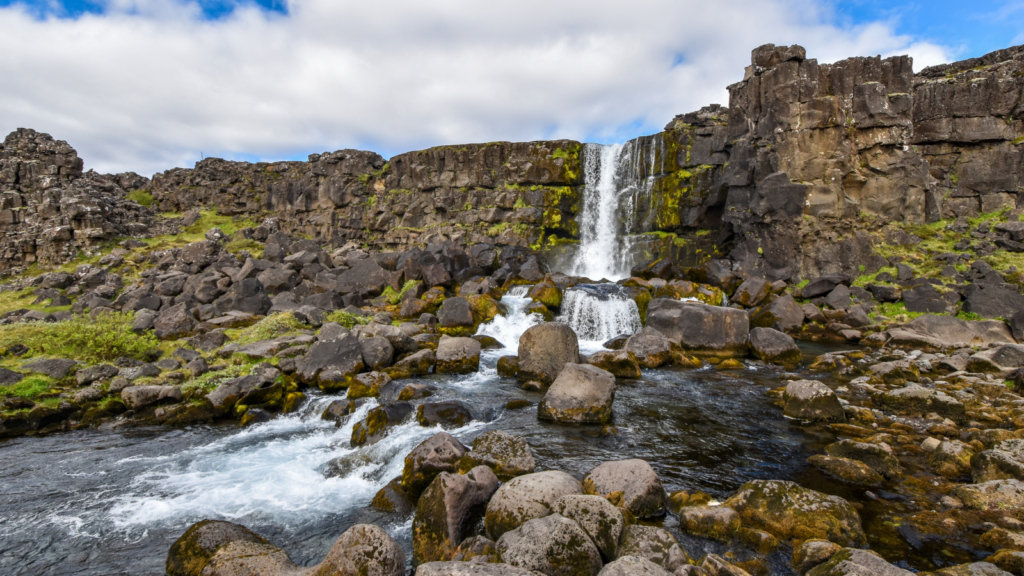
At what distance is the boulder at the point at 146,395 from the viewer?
481 inches

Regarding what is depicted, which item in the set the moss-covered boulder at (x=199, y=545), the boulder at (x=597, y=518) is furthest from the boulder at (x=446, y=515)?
the moss-covered boulder at (x=199, y=545)

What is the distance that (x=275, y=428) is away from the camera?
37.6 feet

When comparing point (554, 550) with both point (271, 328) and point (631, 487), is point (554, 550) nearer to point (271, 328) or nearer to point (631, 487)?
point (631, 487)

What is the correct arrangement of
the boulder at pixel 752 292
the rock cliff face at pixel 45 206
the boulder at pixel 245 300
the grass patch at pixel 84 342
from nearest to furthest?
1. the grass patch at pixel 84 342
2. the boulder at pixel 245 300
3. the boulder at pixel 752 292
4. the rock cliff face at pixel 45 206

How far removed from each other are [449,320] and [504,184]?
19248mm

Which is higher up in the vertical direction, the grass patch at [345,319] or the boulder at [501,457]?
the grass patch at [345,319]

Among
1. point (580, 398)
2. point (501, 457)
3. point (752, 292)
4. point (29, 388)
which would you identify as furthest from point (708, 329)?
point (29, 388)

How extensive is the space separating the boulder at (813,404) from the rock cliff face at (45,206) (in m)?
37.2

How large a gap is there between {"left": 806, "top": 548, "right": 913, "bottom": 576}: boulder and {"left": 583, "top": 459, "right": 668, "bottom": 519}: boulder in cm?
199

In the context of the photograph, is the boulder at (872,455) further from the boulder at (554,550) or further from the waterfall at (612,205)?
the waterfall at (612,205)

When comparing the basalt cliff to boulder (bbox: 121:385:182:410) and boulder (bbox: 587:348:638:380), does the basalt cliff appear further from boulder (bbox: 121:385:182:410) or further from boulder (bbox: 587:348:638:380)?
boulder (bbox: 121:385:182:410)

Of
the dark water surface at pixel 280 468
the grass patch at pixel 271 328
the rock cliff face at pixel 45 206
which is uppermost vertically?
the rock cliff face at pixel 45 206

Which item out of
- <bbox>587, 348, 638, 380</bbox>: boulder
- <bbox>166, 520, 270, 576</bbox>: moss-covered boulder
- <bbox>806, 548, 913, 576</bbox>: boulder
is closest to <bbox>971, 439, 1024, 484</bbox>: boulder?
<bbox>806, 548, 913, 576</bbox>: boulder

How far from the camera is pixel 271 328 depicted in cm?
1808
